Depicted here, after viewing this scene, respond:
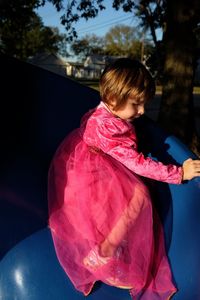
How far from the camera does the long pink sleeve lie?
5.76 feet

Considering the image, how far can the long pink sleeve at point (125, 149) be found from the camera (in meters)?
1.76

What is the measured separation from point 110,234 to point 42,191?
22.3 inches

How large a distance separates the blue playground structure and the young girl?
0.20ft

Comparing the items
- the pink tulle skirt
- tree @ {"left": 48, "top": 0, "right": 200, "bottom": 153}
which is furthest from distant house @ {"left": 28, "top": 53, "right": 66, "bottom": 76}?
the pink tulle skirt

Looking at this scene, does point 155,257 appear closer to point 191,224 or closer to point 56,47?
point 191,224

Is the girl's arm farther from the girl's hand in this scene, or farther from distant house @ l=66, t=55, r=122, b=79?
distant house @ l=66, t=55, r=122, b=79

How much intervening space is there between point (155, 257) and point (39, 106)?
0.95 metres

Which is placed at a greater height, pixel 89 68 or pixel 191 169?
pixel 191 169

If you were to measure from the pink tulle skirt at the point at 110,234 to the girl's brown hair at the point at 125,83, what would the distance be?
24 centimetres

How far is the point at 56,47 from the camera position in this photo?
70125 mm

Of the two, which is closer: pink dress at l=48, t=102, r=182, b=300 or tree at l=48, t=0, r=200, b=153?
pink dress at l=48, t=102, r=182, b=300

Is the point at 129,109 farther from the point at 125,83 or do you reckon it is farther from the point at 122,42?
the point at 122,42

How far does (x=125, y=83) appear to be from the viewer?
179 cm

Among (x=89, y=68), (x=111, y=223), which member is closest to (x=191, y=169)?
(x=111, y=223)
